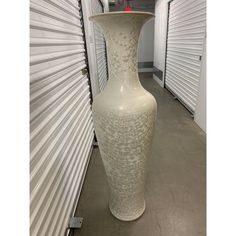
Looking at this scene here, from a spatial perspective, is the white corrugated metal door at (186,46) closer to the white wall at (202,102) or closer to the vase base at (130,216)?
the white wall at (202,102)

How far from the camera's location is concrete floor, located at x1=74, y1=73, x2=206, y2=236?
4.15ft

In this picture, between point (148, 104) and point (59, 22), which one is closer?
point (148, 104)

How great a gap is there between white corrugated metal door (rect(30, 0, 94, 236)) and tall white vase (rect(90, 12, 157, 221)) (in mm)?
268

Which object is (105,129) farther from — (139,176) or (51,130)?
(139,176)

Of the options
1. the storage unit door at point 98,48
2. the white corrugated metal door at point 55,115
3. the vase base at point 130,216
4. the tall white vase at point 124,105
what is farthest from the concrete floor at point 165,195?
the storage unit door at point 98,48

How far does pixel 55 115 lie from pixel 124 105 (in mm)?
434

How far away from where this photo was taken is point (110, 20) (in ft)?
2.75

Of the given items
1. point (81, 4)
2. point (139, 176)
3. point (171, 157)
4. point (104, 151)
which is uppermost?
point (81, 4)

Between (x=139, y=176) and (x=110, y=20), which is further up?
(x=110, y=20)

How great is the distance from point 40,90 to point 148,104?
0.54 m

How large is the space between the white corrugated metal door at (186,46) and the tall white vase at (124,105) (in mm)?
1905
